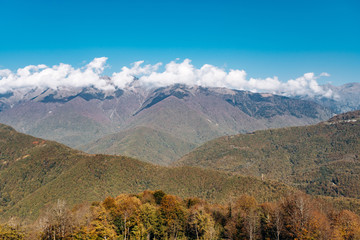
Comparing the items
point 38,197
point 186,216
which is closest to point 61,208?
point 186,216

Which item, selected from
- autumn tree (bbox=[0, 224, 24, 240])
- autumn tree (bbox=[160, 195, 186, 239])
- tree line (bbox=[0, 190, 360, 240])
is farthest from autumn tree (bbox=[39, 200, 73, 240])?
autumn tree (bbox=[160, 195, 186, 239])

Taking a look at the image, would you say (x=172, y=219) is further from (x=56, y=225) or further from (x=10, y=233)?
(x=10, y=233)

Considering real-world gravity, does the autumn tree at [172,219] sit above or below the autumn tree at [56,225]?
below

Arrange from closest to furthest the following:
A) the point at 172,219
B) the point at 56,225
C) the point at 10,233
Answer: the point at 10,233, the point at 56,225, the point at 172,219

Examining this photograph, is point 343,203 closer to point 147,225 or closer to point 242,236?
point 242,236

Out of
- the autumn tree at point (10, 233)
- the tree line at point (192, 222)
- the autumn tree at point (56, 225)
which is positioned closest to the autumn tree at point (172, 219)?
the tree line at point (192, 222)

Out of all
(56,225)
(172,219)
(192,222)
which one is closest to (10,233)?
(56,225)

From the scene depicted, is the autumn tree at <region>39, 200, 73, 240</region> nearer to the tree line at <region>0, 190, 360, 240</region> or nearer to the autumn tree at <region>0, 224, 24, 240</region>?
the tree line at <region>0, 190, 360, 240</region>

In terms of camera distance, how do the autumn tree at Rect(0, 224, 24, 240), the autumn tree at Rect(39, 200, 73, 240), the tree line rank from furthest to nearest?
1. the autumn tree at Rect(39, 200, 73, 240)
2. the tree line
3. the autumn tree at Rect(0, 224, 24, 240)

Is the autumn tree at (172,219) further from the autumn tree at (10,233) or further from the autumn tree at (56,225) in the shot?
the autumn tree at (10,233)
